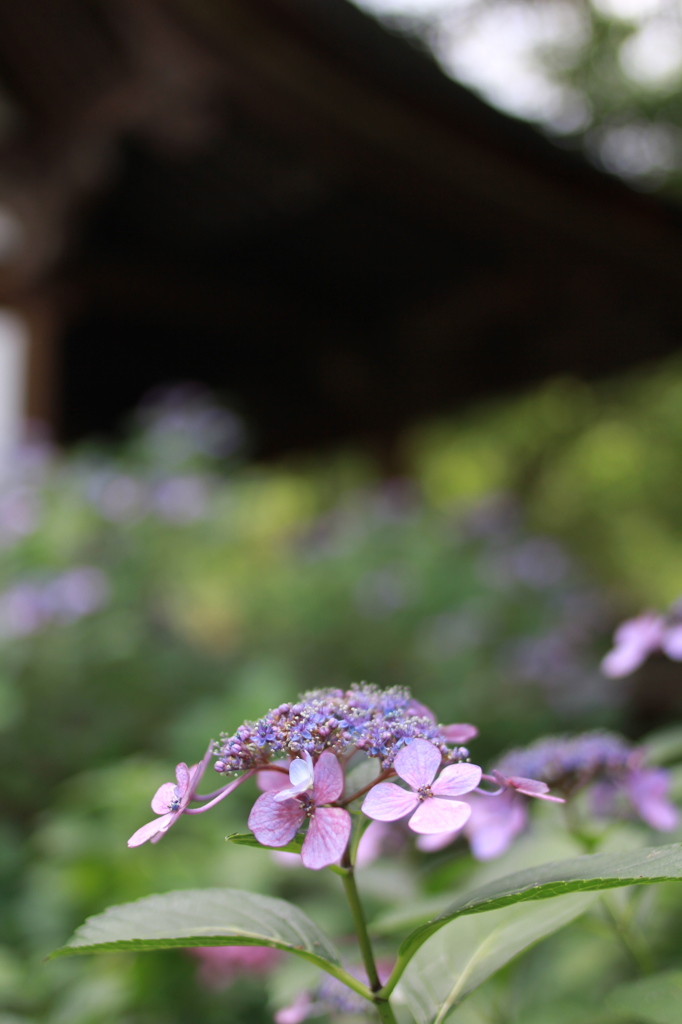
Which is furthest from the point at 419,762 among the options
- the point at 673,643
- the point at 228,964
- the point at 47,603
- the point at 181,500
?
the point at 181,500

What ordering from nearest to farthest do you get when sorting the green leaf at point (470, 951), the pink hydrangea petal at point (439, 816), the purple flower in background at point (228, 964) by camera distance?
the pink hydrangea petal at point (439, 816) → the green leaf at point (470, 951) → the purple flower in background at point (228, 964)

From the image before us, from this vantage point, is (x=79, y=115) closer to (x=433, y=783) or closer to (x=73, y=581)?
(x=73, y=581)

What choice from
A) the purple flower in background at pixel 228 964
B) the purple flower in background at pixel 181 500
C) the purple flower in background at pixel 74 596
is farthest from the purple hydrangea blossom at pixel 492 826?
the purple flower in background at pixel 181 500

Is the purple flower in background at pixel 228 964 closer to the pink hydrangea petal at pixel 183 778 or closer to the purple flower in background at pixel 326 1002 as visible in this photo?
the purple flower in background at pixel 326 1002

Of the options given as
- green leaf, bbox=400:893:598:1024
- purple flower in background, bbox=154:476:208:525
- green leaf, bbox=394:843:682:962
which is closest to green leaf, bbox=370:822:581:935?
green leaf, bbox=400:893:598:1024

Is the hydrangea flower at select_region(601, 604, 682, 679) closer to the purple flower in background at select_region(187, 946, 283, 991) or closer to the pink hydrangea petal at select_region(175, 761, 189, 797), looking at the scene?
the pink hydrangea petal at select_region(175, 761, 189, 797)
